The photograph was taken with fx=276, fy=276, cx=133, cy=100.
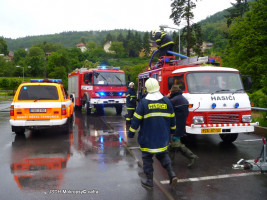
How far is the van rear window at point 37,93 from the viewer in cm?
902

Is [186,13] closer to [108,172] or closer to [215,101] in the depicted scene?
[215,101]

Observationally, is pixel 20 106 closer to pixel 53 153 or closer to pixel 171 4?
pixel 53 153

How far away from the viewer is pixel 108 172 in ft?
18.3

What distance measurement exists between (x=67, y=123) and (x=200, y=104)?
4669 mm

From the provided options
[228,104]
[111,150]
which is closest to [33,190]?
[111,150]

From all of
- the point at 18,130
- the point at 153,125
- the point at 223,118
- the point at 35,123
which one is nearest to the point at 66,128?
the point at 35,123

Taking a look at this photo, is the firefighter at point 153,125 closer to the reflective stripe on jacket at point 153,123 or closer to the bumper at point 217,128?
the reflective stripe on jacket at point 153,123

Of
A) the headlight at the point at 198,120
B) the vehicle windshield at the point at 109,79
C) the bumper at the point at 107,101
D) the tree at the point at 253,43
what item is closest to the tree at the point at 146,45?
the tree at the point at 253,43

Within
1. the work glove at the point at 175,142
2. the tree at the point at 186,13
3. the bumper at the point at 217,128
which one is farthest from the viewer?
the tree at the point at 186,13

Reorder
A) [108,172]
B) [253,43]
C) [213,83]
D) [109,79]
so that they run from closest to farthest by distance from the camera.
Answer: [108,172] < [213,83] < [109,79] < [253,43]

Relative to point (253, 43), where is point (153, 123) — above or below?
below

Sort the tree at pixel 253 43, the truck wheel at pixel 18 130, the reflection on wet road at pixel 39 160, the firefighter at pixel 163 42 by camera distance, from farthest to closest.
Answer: the tree at pixel 253 43
the firefighter at pixel 163 42
the truck wheel at pixel 18 130
the reflection on wet road at pixel 39 160

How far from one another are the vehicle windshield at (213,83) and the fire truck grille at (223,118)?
704 mm

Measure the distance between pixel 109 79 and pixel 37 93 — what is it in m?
7.22
